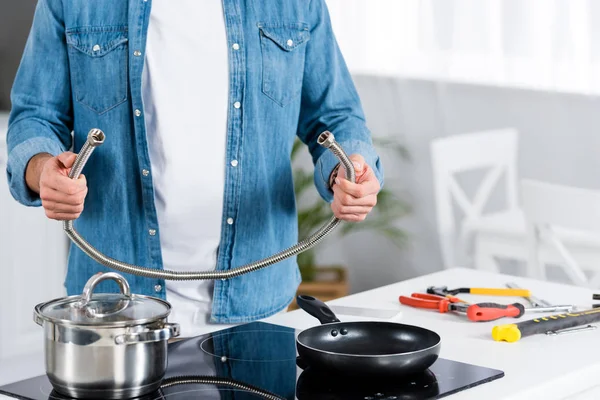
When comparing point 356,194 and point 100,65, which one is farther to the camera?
point 100,65

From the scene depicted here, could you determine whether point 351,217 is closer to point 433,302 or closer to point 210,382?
→ point 433,302

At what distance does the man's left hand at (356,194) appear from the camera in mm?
1499

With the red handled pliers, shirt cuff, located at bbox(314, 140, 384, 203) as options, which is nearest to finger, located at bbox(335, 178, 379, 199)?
shirt cuff, located at bbox(314, 140, 384, 203)

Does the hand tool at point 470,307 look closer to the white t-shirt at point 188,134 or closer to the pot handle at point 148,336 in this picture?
the white t-shirt at point 188,134

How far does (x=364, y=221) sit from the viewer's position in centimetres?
419

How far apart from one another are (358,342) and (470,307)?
31 cm

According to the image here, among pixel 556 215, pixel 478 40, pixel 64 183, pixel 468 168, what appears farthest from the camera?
pixel 478 40

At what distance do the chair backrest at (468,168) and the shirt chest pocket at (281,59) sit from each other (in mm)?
1715

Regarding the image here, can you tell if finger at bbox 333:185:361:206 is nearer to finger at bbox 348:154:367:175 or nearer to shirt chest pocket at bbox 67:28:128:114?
finger at bbox 348:154:367:175

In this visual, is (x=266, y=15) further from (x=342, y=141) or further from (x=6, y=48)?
(x=6, y=48)

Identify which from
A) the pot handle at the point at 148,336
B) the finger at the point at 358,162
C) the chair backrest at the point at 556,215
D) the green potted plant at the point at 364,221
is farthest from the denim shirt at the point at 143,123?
the green potted plant at the point at 364,221

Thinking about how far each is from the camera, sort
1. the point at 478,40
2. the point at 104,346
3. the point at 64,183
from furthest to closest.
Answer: the point at 478,40, the point at 64,183, the point at 104,346

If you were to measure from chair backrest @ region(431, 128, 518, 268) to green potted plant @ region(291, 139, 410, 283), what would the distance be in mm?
367

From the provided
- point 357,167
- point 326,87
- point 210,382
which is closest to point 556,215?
point 326,87
